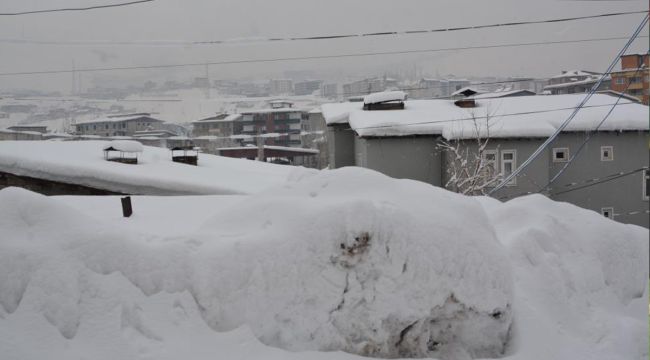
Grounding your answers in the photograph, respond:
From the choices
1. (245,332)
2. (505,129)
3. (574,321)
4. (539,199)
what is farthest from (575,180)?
(245,332)

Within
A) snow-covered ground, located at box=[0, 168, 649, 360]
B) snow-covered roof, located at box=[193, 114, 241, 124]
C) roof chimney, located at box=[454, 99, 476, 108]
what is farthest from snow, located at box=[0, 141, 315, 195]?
snow-covered roof, located at box=[193, 114, 241, 124]

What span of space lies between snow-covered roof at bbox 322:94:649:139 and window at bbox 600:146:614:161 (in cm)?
93

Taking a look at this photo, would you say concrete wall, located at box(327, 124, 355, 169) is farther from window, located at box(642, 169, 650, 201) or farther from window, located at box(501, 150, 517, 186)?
window, located at box(642, 169, 650, 201)

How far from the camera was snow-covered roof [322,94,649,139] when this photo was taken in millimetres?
20266

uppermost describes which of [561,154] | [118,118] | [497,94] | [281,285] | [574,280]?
[118,118]

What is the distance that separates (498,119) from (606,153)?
4.80m

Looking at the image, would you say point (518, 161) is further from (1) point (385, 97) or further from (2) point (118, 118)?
(2) point (118, 118)

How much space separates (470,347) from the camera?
5109 mm

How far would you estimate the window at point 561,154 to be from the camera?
21.2 meters

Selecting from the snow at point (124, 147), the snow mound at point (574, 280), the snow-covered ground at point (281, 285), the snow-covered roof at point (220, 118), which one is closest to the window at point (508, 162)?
the snow mound at point (574, 280)

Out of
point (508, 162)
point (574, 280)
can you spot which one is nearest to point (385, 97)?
point (508, 162)

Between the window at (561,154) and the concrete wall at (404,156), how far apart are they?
473 centimetres

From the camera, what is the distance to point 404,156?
21.0 metres

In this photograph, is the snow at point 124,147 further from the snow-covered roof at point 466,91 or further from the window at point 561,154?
the window at point 561,154
